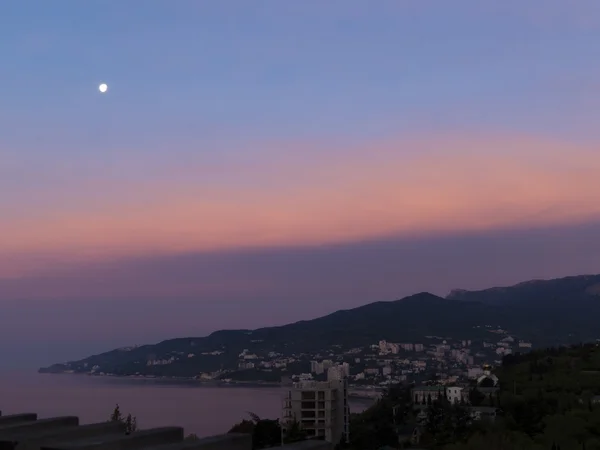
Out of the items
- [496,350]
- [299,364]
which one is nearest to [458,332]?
[496,350]

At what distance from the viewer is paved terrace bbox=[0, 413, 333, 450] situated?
7809 mm

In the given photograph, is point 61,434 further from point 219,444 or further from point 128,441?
point 219,444

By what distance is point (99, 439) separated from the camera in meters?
8.17

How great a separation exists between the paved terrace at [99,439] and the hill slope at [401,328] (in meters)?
84.2

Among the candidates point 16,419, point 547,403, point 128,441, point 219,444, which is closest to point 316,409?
point 547,403

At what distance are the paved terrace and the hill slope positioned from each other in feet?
276

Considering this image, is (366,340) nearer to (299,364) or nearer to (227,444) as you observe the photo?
(299,364)

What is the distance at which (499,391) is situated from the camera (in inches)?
1473

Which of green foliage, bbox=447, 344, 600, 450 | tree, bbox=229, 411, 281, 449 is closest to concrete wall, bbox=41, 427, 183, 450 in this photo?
tree, bbox=229, 411, 281, 449

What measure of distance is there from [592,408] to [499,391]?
37.3 ft

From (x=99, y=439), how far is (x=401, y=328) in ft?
324

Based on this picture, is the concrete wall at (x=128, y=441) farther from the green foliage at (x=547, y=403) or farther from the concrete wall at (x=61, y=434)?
the green foliage at (x=547, y=403)

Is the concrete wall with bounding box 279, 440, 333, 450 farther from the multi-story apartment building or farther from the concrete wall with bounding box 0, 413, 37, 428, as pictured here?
the multi-story apartment building

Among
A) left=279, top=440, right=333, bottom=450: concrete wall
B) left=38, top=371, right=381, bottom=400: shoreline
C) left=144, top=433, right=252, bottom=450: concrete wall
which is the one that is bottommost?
left=38, top=371, right=381, bottom=400: shoreline
